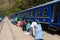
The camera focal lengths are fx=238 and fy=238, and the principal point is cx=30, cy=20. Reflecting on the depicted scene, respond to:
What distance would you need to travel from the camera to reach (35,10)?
27.5 meters

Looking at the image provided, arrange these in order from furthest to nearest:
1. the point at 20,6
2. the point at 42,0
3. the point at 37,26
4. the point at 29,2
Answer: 1. the point at 20,6
2. the point at 29,2
3. the point at 42,0
4. the point at 37,26

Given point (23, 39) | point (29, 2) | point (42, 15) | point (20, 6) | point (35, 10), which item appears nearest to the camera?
point (23, 39)

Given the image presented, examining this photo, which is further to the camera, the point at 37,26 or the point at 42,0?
the point at 42,0

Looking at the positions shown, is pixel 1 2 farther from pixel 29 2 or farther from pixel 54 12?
pixel 54 12

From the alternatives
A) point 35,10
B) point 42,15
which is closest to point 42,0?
point 35,10

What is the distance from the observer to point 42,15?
77.7 ft

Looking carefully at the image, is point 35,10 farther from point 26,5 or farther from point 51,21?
point 26,5

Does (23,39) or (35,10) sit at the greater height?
(35,10)

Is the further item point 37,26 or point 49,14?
point 49,14

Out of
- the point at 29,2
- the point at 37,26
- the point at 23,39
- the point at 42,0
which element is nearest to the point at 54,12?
the point at 23,39

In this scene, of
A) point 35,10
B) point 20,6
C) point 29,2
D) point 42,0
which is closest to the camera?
point 35,10

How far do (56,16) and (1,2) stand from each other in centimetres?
16889

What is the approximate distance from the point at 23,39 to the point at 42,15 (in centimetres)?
654

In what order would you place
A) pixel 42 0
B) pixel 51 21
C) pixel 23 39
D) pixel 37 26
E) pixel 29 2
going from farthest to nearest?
pixel 29 2, pixel 42 0, pixel 51 21, pixel 23 39, pixel 37 26
